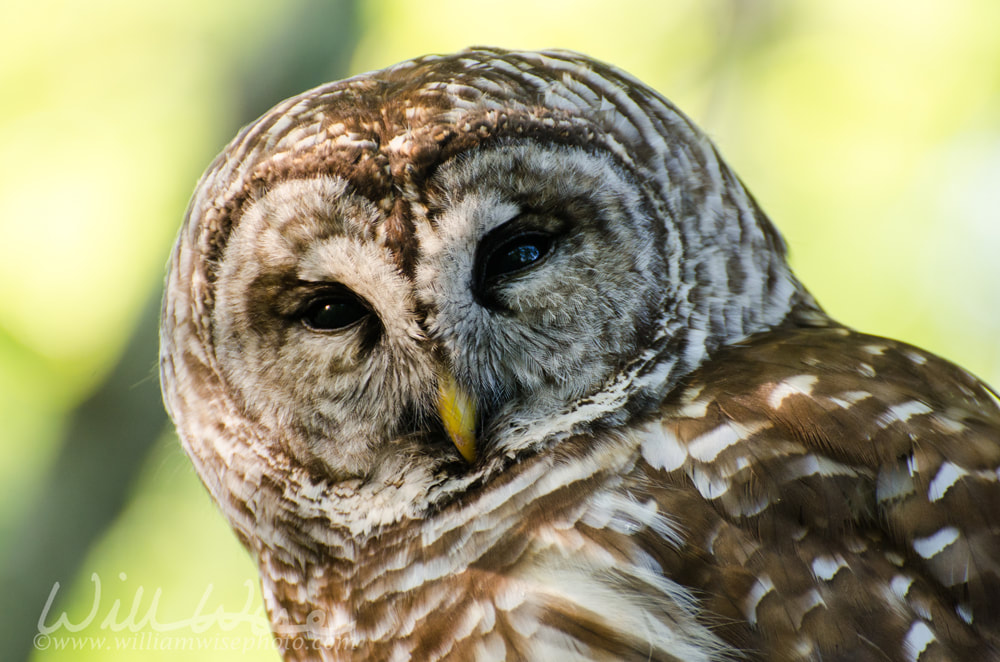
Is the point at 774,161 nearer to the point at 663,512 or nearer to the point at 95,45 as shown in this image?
the point at 95,45

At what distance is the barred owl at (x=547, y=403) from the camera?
1254 mm

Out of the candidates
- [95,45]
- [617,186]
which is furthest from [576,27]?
[617,186]

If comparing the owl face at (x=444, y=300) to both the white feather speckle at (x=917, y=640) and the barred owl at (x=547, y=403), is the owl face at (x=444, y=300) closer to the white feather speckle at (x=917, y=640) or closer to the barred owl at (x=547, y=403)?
the barred owl at (x=547, y=403)

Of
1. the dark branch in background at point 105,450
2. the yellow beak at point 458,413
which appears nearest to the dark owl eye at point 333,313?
the yellow beak at point 458,413

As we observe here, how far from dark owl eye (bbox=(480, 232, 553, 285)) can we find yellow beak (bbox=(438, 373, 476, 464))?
191 millimetres

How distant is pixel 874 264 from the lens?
19.3 ft

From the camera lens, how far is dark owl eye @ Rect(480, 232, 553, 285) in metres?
1.48

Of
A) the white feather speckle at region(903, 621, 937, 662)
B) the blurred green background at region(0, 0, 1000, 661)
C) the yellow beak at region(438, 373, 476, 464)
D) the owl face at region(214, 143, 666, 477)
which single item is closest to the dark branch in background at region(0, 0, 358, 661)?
the blurred green background at region(0, 0, 1000, 661)

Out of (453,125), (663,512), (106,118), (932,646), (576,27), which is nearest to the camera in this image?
(932,646)

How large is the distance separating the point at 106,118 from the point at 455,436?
10.1 ft

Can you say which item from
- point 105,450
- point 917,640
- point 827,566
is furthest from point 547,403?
point 105,450

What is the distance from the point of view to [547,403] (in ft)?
4.95

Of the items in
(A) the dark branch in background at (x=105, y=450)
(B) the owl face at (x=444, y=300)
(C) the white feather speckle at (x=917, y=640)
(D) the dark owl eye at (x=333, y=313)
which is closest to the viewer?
(C) the white feather speckle at (x=917, y=640)

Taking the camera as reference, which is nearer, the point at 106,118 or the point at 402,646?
the point at 402,646
